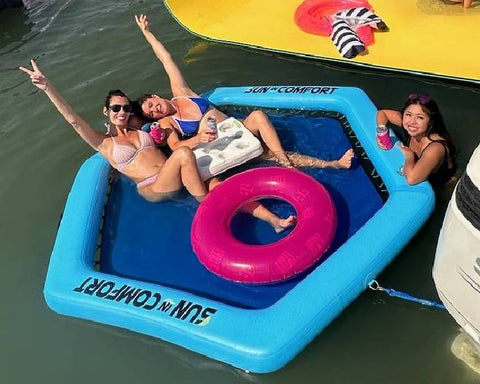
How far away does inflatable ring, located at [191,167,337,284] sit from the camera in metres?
3.80

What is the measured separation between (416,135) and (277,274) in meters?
1.45

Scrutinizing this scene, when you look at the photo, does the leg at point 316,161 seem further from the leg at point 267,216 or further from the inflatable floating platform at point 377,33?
the inflatable floating platform at point 377,33

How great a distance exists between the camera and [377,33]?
19.0 feet

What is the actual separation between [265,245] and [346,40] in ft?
8.59

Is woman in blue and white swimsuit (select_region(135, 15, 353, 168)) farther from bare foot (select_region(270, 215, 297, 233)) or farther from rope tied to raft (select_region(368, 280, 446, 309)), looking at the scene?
rope tied to raft (select_region(368, 280, 446, 309))

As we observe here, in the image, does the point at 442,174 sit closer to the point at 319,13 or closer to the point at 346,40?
the point at 346,40

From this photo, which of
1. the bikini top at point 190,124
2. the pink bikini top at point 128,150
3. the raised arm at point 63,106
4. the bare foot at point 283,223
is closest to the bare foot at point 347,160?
the bare foot at point 283,223

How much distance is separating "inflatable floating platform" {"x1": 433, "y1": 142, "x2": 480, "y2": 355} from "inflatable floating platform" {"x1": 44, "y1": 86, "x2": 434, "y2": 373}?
93cm

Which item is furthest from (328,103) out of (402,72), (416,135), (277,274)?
(277,274)

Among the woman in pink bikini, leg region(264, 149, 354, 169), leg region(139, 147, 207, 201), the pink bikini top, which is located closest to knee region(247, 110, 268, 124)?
leg region(264, 149, 354, 169)

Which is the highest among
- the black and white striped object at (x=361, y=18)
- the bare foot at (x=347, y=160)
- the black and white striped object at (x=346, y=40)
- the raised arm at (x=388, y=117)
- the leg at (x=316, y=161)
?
the black and white striped object at (x=361, y=18)

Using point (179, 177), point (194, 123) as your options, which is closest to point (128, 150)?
point (179, 177)

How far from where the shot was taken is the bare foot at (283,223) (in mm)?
4184

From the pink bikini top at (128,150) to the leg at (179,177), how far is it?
0.30 m
